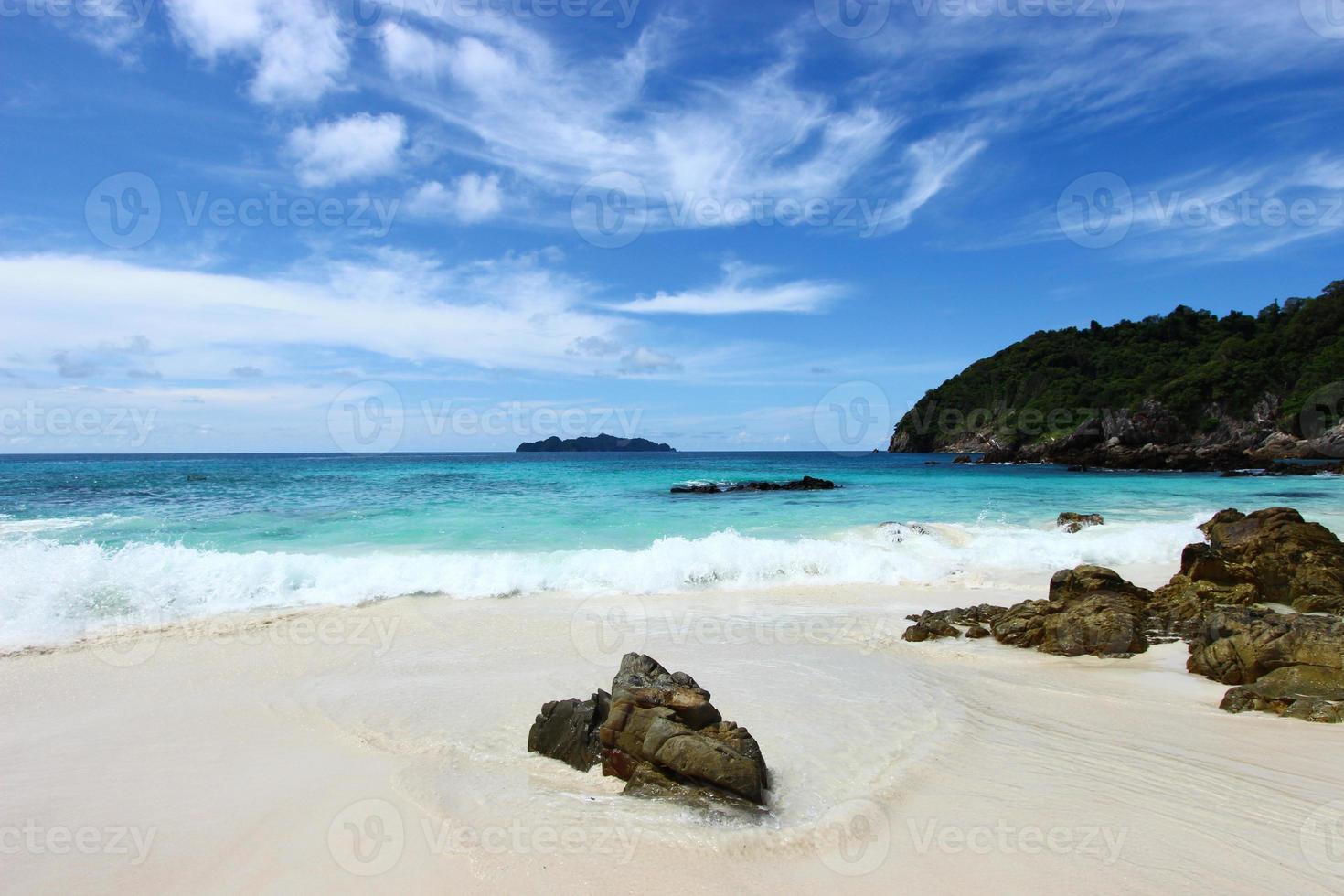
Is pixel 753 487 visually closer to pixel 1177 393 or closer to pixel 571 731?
pixel 571 731

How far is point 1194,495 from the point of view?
2972cm

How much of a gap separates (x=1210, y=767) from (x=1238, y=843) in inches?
49.8

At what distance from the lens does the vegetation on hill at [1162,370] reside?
71125 mm

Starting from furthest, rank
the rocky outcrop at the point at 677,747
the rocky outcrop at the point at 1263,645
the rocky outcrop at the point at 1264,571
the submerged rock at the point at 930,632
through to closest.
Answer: the rocky outcrop at the point at 1264,571 < the submerged rock at the point at 930,632 < the rocky outcrop at the point at 1263,645 < the rocky outcrop at the point at 677,747

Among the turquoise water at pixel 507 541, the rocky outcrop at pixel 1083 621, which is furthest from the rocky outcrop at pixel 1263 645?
the turquoise water at pixel 507 541

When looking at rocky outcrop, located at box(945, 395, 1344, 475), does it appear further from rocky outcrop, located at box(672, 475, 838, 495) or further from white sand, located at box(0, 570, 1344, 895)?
white sand, located at box(0, 570, 1344, 895)

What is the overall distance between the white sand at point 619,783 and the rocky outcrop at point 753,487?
1062 inches

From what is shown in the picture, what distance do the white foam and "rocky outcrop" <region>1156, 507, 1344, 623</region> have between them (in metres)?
3.13

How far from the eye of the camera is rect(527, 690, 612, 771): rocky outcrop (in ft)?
16.9

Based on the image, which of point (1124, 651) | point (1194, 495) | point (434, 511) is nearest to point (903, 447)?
point (1194, 495)

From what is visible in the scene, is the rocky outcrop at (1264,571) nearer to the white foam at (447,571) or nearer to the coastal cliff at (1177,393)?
the white foam at (447,571)

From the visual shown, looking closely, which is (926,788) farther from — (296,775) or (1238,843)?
(296,775)

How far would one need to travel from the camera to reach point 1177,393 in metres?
72.2

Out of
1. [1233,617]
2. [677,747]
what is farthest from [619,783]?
[1233,617]
